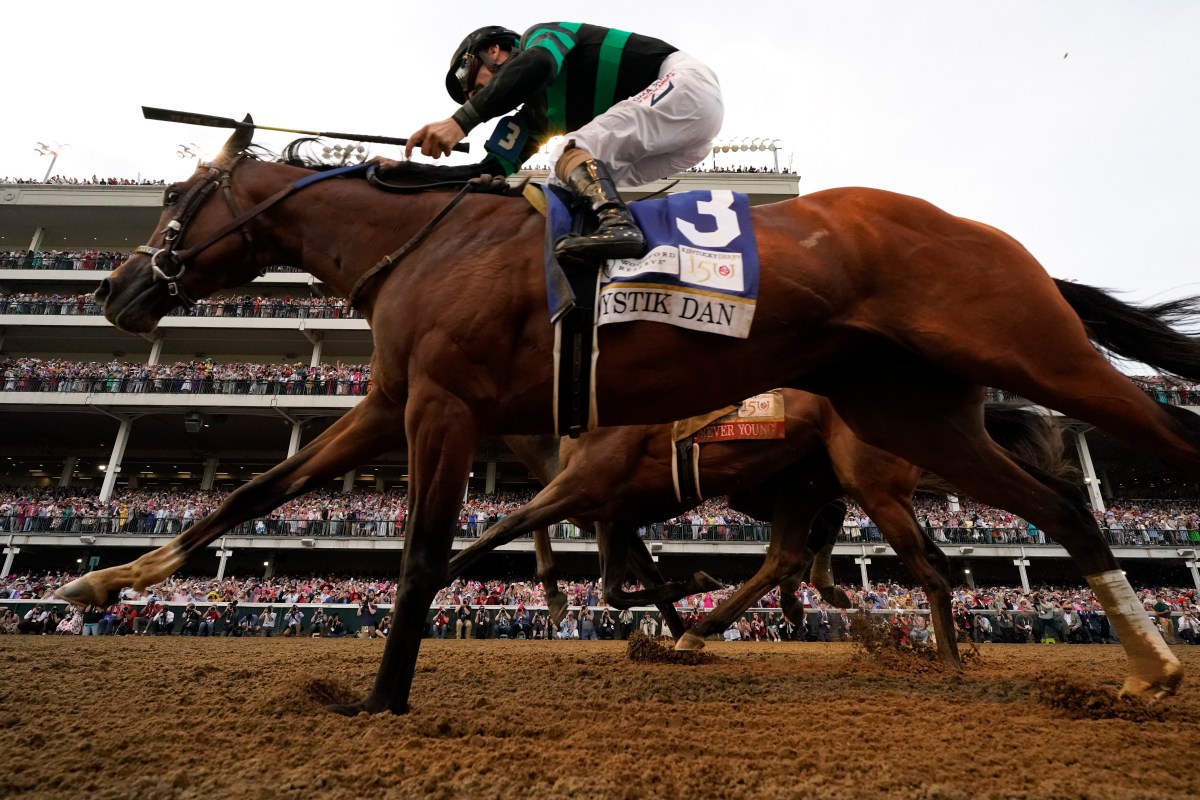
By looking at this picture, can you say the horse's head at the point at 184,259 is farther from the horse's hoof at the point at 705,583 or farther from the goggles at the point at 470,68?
the horse's hoof at the point at 705,583

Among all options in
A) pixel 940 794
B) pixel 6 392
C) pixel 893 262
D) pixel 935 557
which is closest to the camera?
pixel 940 794

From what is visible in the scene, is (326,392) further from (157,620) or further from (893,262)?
(893,262)

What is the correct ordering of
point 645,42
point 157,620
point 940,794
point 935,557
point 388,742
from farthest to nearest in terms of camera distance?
1. point 157,620
2. point 935,557
3. point 645,42
4. point 388,742
5. point 940,794

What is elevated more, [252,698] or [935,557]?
[935,557]

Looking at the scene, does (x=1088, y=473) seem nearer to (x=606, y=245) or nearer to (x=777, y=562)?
(x=777, y=562)

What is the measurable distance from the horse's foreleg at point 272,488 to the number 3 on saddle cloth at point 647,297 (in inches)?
47.4

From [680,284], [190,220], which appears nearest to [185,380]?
[190,220]

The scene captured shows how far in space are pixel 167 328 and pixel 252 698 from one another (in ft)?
117

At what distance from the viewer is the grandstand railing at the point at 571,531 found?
85.1 ft

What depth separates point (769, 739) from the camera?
8.46 feet

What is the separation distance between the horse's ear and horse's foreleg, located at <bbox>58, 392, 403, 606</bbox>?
171cm

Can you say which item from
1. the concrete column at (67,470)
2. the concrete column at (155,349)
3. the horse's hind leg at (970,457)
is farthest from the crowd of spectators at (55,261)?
the horse's hind leg at (970,457)

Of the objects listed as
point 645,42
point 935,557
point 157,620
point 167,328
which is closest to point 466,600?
point 157,620

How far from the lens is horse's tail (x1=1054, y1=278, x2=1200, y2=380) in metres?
3.46
